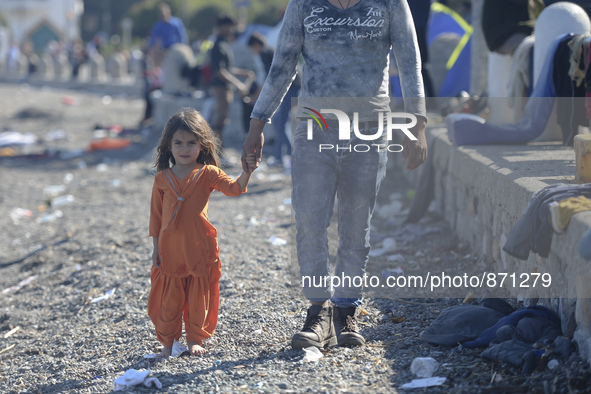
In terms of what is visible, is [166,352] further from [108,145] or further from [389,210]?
[108,145]

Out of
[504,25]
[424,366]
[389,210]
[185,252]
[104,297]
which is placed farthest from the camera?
[389,210]

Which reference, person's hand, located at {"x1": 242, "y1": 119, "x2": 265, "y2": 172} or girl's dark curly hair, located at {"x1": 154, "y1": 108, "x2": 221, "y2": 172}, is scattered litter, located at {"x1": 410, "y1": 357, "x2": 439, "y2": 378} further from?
girl's dark curly hair, located at {"x1": 154, "y1": 108, "x2": 221, "y2": 172}

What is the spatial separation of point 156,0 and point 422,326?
208 feet

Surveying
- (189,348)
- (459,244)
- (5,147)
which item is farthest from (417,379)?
(5,147)

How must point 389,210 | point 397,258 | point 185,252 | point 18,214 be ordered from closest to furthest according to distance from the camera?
point 185,252 → point 397,258 → point 389,210 → point 18,214

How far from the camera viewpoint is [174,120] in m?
4.11

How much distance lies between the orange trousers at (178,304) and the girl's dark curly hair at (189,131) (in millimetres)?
616

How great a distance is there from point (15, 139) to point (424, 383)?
48.3ft

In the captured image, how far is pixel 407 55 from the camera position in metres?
3.81

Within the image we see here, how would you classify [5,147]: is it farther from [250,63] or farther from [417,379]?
[417,379]

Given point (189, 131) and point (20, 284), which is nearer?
point (189, 131)

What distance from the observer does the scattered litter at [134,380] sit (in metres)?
3.65

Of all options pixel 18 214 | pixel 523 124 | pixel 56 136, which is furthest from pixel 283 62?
pixel 56 136

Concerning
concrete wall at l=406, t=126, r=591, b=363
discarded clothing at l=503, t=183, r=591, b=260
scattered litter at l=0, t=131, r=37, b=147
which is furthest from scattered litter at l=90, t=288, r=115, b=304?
scattered litter at l=0, t=131, r=37, b=147
